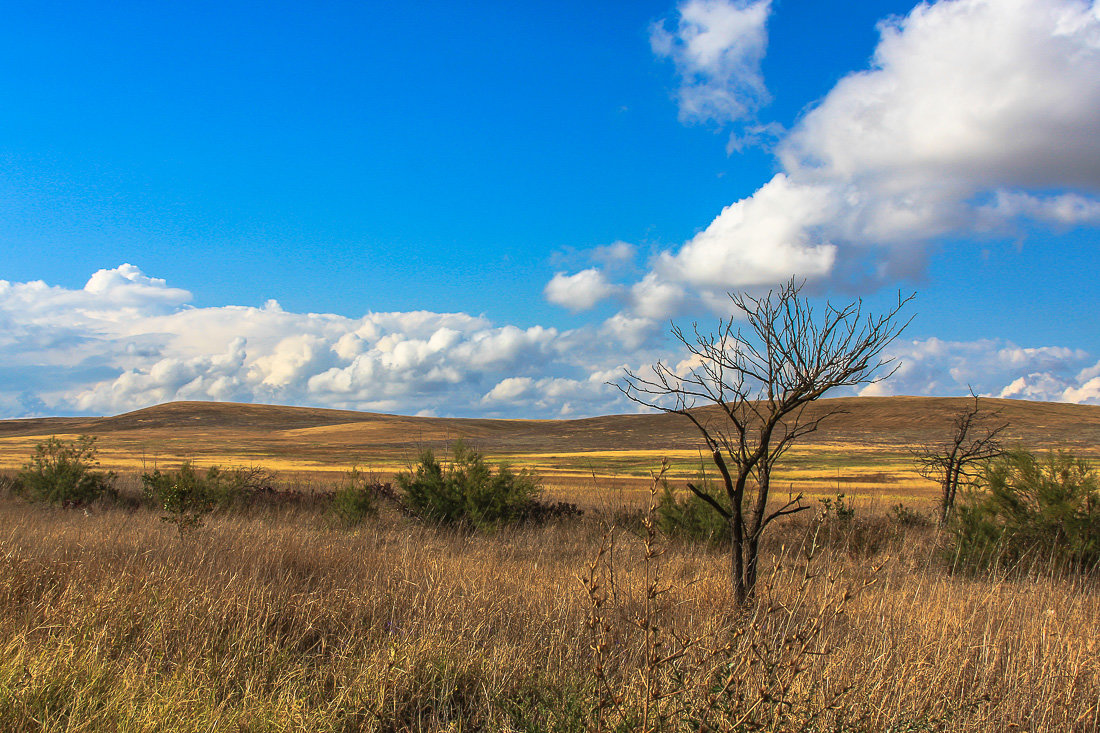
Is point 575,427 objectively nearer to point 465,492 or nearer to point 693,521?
point 465,492

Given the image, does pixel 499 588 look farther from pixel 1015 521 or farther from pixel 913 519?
pixel 913 519

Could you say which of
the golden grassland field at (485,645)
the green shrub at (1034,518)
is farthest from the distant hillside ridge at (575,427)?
the golden grassland field at (485,645)

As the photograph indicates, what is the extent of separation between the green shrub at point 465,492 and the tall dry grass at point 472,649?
23.8ft

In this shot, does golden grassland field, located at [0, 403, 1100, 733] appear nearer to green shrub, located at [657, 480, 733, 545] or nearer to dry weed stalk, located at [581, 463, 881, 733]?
dry weed stalk, located at [581, 463, 881, 733]

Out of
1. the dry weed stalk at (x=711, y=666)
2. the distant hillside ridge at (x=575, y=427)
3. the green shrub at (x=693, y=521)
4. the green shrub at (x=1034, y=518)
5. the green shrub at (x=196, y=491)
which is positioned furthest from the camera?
the distant hillside ridge at (x=575, y=427)

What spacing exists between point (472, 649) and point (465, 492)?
10975 mm

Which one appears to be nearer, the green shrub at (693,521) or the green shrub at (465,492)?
the green shrub at (693,521)

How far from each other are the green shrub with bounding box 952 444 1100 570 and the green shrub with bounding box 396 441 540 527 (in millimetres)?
9236

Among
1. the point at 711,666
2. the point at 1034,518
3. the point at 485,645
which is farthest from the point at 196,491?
the point at 1034,518

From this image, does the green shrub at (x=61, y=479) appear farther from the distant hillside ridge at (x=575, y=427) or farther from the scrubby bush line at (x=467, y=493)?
the distant hillside ridge at (x=575, y=427)

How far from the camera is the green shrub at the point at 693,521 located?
524 inches

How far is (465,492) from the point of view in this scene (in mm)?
15648

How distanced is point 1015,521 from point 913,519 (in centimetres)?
602

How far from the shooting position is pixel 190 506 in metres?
14.4
